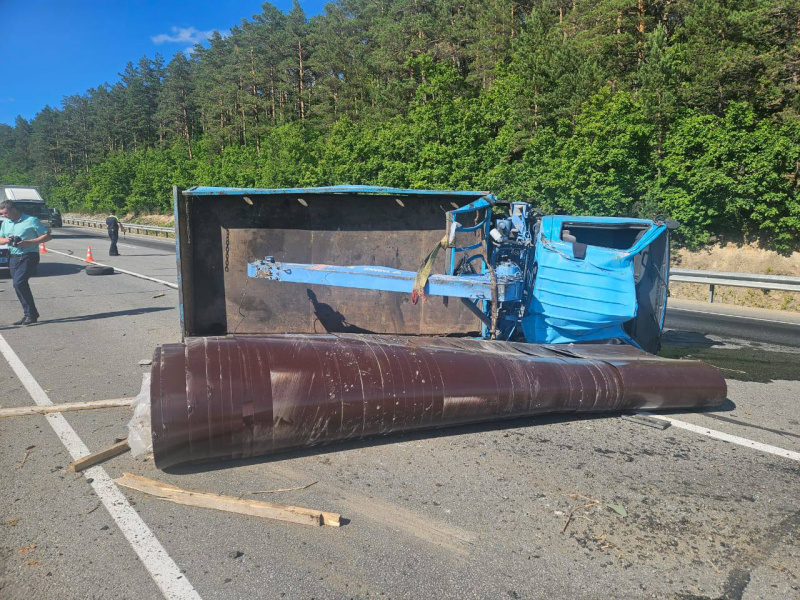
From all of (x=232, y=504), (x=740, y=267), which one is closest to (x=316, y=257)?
(x=232, y=504)

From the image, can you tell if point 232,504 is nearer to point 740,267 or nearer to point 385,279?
point 385,279

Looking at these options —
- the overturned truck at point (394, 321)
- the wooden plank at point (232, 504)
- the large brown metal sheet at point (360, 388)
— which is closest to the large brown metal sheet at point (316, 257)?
the overturned truck at point (394, 321)

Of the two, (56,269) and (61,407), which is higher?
(56,269)

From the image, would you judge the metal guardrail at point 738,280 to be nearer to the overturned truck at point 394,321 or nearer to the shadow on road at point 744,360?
the shadow on road at point 744,360

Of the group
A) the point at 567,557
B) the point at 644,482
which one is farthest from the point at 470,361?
the point at 567,557

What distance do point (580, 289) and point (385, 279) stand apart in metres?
1.90

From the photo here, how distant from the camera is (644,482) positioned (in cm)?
369

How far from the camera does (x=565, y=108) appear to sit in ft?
71.1

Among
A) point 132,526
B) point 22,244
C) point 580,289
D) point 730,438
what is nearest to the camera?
point 132,526

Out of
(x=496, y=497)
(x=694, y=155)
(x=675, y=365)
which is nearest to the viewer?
(x=496, y=497)

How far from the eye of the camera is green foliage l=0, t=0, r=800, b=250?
17.0 m

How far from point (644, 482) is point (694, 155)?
1643cm

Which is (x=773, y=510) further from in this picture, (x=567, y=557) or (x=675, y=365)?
(x=675, y=365)

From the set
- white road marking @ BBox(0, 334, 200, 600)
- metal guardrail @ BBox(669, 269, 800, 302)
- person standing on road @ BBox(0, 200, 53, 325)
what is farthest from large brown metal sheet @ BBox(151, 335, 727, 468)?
metal guardrail @ BBox(669, 269, 800, 302)
